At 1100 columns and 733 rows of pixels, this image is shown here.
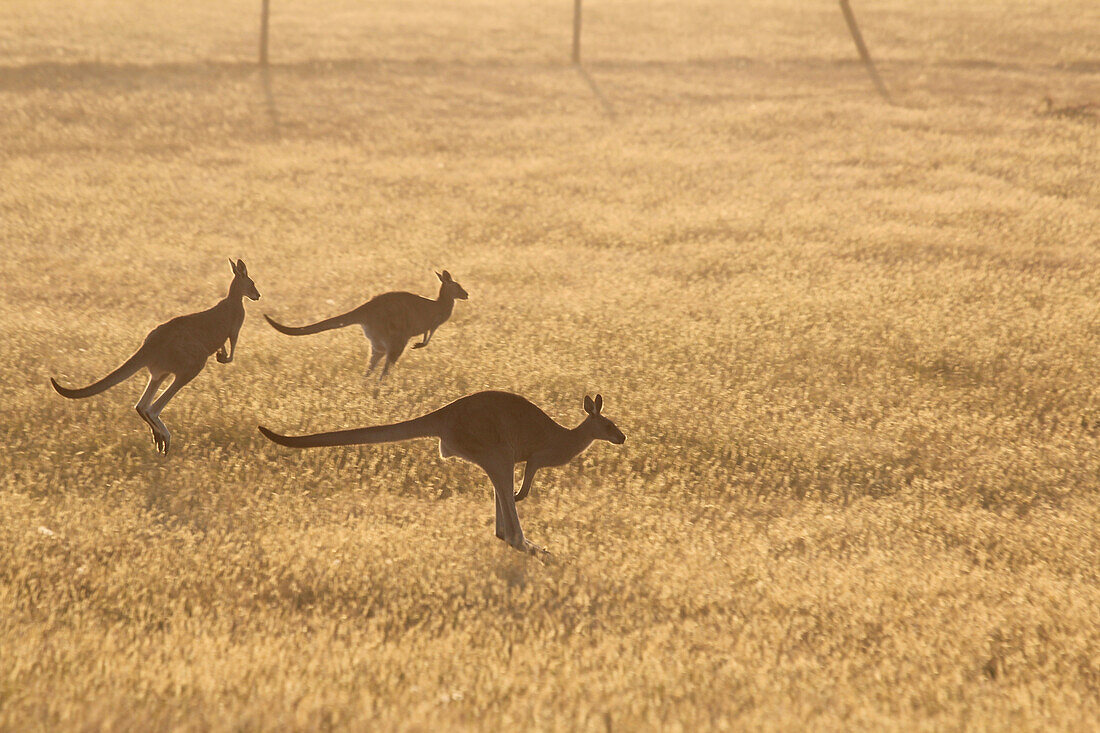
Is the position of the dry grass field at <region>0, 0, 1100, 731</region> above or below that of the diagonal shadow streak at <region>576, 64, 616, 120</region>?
below

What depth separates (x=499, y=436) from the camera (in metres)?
3.67

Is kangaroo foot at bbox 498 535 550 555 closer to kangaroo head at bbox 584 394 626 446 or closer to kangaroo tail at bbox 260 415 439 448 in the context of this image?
kangaroo head at bbox 584 394 626 446

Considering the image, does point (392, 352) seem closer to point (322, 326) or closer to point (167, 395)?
point (322, 326)

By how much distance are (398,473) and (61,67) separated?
14251 mm

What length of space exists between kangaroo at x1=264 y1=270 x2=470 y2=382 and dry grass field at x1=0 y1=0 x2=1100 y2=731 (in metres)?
0.36

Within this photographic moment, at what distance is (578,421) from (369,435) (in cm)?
221

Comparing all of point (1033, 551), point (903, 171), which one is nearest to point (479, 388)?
point (1033, 551)

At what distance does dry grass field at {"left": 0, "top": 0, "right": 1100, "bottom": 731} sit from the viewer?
346cm

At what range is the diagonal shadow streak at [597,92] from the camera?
46.3 ft

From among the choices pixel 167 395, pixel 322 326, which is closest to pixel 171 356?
pixel 167 395

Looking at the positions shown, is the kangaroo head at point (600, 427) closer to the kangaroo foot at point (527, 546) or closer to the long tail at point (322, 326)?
the kangaroo foot at point (527, 546)

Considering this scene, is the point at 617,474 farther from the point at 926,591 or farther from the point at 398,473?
the point at 926,591

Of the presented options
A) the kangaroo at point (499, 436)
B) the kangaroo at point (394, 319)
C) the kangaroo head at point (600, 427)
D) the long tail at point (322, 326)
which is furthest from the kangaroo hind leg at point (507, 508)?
the kangaroo at point (394, 319)

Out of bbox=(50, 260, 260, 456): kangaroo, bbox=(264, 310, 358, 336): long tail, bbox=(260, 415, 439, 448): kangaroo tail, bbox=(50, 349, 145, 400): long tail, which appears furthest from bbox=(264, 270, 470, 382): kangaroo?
bbox=(260, 415, 439, 448): kangaroo tail
